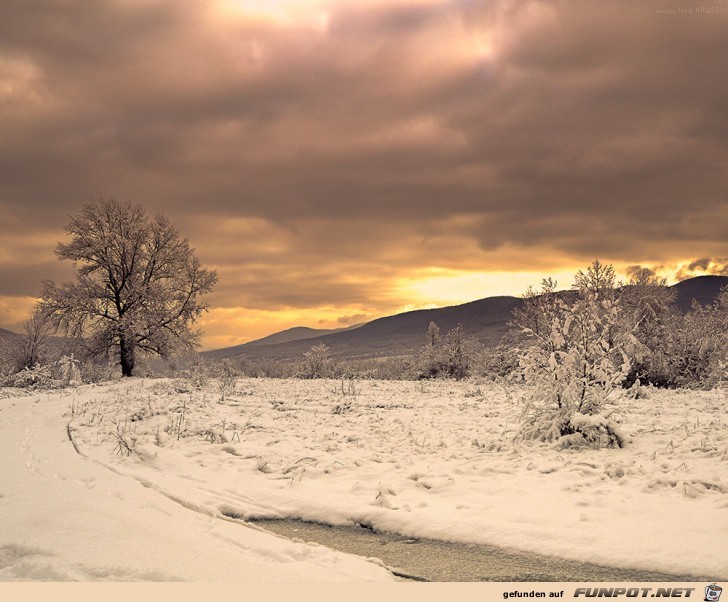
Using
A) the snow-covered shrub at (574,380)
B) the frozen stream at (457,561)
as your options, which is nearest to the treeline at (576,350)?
the snow-covered shrub at (574,380)

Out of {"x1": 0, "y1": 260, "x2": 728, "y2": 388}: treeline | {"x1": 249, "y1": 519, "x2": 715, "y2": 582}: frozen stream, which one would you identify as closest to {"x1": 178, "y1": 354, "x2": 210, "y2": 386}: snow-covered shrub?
{"x1": 0, "y1": 260, "x2": 728, "y2": 388}: treeline

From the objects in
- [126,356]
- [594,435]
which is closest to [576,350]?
[594,435]

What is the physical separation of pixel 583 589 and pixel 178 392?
17.3m

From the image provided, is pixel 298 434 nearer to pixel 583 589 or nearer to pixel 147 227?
pixel 583 589

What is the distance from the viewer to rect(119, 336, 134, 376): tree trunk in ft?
94.7

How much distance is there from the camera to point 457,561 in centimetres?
557

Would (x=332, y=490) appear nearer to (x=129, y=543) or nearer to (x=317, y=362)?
(x=129, y=543)

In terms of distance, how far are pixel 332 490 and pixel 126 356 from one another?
960 inches

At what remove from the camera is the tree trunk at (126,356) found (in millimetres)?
28859

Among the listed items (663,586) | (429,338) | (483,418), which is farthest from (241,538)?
(429,338)

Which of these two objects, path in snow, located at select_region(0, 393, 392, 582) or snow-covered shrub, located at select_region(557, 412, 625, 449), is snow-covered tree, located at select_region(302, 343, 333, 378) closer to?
snow-covered shrub, located at select_region(557, 412, 625, 449)

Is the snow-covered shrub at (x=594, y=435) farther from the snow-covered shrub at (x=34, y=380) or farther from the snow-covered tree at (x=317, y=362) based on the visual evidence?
the snow-covered tree at (x=317, y=362)

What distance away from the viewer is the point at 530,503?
7199 millimetres

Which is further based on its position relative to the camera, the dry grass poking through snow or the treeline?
the treeline
